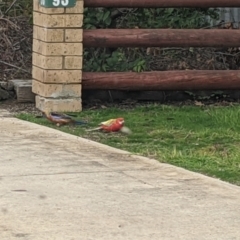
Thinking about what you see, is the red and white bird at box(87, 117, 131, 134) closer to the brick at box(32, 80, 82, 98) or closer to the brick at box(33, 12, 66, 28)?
the brick at box(32, 80, 82, 98)

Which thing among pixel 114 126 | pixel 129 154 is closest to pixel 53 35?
pixel 114 126

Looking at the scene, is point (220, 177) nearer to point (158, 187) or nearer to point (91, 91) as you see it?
point (158, 187)

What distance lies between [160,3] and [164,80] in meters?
0.95

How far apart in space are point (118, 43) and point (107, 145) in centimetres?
252

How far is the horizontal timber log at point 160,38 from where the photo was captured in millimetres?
10906

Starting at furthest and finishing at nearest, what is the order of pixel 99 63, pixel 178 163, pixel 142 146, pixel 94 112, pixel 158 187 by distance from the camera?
pixel 99 63 → pixel 94 112 → pixel 142 146 → pixel 178 163 → pixel 158 187

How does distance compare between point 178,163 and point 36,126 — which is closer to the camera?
point 178,163

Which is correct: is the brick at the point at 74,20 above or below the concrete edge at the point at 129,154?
above

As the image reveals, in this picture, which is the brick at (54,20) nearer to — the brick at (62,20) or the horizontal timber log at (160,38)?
the brick at (62,20)

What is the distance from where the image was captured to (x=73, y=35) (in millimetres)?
10703

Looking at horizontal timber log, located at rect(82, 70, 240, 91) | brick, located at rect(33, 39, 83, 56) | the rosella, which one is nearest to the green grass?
the rosella

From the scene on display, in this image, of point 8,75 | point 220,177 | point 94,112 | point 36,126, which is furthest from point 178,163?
point 8,75

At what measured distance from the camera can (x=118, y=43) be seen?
1094cm

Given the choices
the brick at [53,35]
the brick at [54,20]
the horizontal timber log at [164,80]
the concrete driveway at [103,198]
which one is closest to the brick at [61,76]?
the horizontal timber log at [164,80]
